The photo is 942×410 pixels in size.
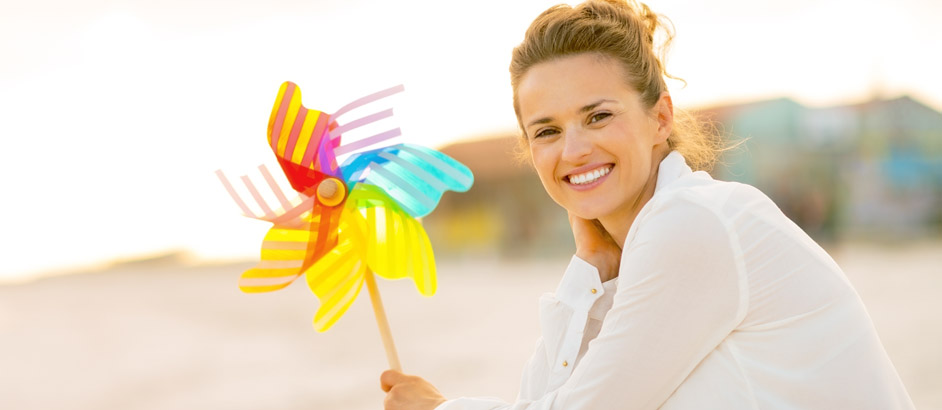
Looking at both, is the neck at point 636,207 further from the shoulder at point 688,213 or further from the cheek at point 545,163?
the shoulder at point 688,213

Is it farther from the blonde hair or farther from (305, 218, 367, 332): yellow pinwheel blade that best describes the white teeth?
(305, 218, 367, 332): yellow pinwheel blade

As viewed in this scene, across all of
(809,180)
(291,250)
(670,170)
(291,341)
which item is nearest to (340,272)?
(291,250)

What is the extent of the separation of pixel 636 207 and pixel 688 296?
0.45 metres

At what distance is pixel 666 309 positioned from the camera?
1386 mm

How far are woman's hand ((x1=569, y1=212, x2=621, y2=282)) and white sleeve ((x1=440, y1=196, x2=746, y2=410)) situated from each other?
0.40 metres

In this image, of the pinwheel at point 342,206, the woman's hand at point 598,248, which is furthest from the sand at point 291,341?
the pinwheel at point 342,206

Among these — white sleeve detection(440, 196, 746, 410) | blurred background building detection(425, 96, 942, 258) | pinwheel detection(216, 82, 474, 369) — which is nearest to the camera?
white sleeve detection(440, 196, 746, 410)

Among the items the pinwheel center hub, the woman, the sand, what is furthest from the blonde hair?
the sand

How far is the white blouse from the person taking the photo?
1.38 m

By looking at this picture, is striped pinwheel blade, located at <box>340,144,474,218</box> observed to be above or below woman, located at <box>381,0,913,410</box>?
above

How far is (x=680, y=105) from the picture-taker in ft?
6.81

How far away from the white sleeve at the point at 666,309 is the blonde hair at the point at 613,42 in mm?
425

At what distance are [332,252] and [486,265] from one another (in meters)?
14.3

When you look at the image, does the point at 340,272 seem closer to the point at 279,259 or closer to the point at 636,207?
the point at 279,259
